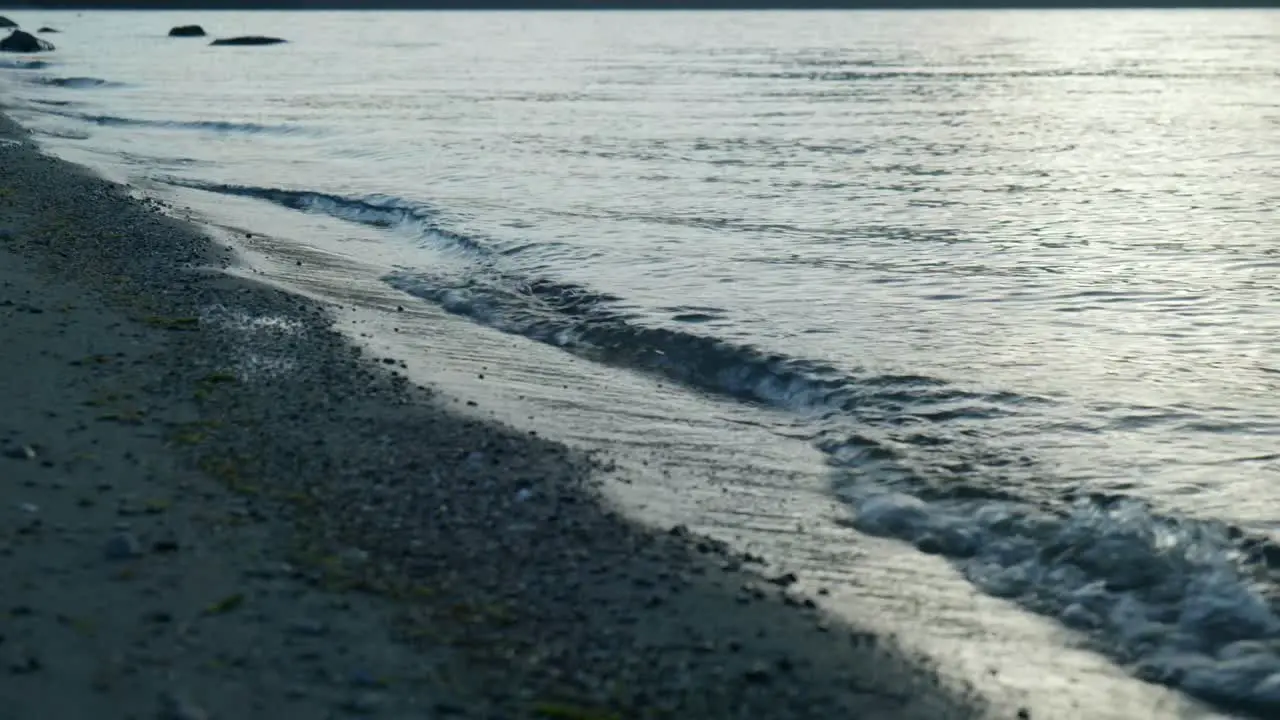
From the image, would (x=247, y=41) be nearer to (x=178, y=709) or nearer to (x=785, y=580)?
(x=785, y=580)

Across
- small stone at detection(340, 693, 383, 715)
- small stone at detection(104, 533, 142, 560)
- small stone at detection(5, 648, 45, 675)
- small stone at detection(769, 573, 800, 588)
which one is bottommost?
small stone at detection(769, 573, 800, 588)

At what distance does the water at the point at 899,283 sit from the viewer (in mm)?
8422

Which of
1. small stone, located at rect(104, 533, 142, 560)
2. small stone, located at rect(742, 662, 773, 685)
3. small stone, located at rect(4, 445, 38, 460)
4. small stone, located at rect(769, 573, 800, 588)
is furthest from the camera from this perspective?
small stone, located at rect(4, 445, 38, 460)

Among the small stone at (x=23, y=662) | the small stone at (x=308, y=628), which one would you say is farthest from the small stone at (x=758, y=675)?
the small stone at (x=23, y=662)

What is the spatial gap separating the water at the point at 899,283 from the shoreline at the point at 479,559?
1566 millimetres

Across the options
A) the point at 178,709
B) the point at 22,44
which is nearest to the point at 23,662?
the point at 178,709

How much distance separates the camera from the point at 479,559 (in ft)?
23.4

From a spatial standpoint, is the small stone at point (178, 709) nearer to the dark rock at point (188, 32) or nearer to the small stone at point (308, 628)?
the small stone at point (308, 628)

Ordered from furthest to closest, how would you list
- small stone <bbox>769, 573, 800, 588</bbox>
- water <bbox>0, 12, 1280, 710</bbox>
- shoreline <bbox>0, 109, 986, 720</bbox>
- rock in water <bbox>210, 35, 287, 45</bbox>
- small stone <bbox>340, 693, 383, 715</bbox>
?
rock in water <bbox>210, 35, 287, 45</bbox>
water <bbox>0, 12, 1280, 710</bbox>
small stone <bbox>769, 573, 800, 588</bbox>
shoreline <bbox>0, 109, 986, 720</bbox>
small stone <bbox>340, 693, 383, 715</bbox>

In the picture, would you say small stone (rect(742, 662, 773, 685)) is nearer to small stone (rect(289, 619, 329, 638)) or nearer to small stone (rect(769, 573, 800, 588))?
small stone (rect(769, 573, 800, 588))

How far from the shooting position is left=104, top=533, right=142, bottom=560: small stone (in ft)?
22.0

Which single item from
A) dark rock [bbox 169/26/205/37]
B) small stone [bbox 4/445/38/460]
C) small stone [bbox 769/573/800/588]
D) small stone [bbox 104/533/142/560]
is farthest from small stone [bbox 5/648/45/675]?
dark rock [bbox 169/26/205/37]

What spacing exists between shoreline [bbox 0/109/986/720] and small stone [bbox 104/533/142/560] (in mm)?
306

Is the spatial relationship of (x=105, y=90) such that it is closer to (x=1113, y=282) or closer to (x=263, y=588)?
(x=1113, y=282)
